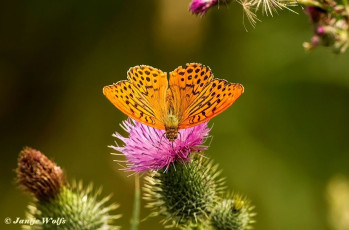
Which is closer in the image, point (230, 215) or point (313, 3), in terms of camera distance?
point (313, 3)

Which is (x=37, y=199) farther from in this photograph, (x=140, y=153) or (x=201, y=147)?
(x=201, y=147)

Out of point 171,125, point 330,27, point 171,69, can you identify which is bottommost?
point 330,27

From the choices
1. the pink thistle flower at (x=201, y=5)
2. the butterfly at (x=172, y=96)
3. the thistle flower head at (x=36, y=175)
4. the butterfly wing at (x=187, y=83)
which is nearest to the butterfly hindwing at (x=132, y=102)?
the butterfly at (x=172, y=96)

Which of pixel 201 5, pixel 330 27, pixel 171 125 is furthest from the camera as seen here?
pixel 171 125

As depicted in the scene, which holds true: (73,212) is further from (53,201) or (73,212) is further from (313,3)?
(313,3)

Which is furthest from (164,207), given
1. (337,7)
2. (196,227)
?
(337,7)

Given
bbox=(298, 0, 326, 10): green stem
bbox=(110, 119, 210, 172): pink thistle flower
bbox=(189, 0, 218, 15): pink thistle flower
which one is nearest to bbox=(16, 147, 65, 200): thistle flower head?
bbox=(110, 119, 210, 172): pink thistle flower

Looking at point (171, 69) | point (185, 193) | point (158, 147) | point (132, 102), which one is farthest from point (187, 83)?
point (171, 69)

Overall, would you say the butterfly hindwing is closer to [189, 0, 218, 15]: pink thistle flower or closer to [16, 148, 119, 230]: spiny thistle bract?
[189, 0, 218, 15]: pink thistle flower
